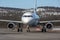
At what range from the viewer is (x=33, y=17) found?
30.9 meters

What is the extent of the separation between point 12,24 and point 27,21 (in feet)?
12.3

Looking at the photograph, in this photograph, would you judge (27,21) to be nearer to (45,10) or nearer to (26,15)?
(26,15)

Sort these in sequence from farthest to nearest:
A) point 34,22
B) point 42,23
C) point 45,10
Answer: point 45,10
point 42,23
point 34,22

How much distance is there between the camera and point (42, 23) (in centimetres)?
3512

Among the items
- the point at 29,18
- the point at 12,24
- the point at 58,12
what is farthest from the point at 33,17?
the point at 58,12

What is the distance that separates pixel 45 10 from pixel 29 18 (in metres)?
103

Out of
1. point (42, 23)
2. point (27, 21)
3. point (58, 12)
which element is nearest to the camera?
point (27, 21)

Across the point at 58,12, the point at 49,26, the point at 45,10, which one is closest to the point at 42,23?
the point at 49,26

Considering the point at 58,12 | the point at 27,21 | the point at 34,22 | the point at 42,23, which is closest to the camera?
the point at 27,21

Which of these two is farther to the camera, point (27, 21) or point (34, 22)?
point (34, 22)

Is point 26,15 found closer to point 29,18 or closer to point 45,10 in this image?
point 29,18

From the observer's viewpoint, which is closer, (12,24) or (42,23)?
(12,24)

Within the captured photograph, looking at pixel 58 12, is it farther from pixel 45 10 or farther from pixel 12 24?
pixel 12 24

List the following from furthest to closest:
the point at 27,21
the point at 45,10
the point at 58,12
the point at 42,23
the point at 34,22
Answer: the point at 45,10 → the point at 58,12 → the point at 42,23 → the point at 34,22 → the point at 27,21
